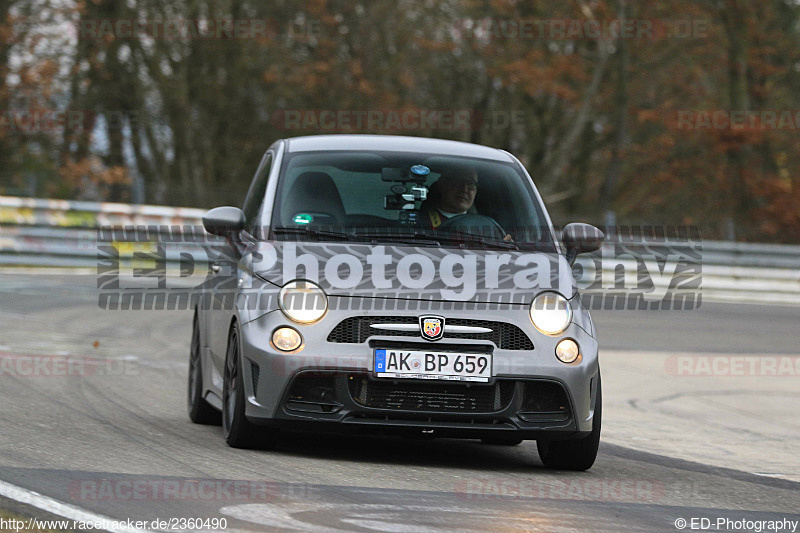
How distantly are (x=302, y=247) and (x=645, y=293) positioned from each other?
775 inches

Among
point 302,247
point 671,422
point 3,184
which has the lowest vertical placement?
point 3,184

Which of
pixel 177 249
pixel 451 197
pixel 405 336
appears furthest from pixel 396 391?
pixel 177 249

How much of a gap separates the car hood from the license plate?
11.4 inches

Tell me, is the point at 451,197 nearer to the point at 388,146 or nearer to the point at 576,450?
the point at 388,146

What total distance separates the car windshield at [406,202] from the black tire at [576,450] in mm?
1045

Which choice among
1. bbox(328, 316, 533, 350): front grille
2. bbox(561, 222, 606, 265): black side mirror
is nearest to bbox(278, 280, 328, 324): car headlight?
bbox(328, 316, 533, 350): front grille

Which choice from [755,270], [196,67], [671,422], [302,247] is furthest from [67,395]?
[196,67]

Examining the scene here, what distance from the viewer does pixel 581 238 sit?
26.8 ft

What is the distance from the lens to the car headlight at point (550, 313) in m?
7.25

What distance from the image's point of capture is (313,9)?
122 feet

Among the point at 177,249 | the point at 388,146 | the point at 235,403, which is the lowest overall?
the point at 177,249

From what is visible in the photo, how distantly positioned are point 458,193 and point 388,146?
60 centimetres

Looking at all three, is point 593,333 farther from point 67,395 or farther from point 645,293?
point 645,293

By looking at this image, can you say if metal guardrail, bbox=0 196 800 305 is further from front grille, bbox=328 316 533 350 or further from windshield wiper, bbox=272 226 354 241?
front grille, bbox=328 316 533 350
